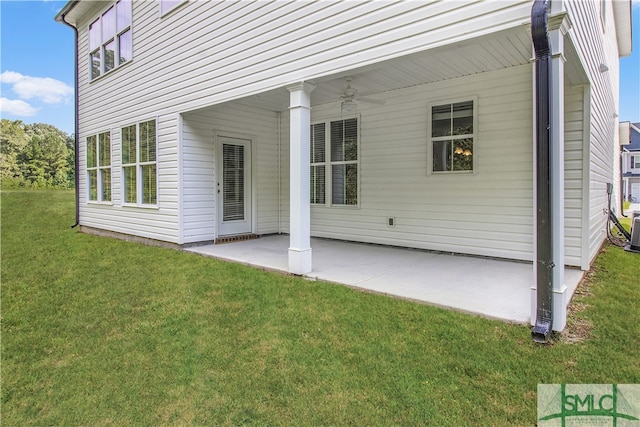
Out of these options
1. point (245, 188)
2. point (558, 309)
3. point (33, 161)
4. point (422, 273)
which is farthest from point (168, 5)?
point (33, 161)

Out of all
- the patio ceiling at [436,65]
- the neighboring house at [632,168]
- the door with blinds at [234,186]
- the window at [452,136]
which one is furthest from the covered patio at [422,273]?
the neighboring house at [632,168]

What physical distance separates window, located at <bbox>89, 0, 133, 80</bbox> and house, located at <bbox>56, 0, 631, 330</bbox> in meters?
0.05

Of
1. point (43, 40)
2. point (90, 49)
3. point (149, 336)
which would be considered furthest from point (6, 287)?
point (43, 40)

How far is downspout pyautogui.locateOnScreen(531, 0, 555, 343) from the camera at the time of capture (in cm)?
275

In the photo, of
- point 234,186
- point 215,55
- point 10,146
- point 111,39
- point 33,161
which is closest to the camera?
point 215,55

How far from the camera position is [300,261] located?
465 centimetres

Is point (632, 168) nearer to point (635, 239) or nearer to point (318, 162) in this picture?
point (635, 239)

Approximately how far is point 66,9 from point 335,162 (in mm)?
7759

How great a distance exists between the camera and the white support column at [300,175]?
4598 mm

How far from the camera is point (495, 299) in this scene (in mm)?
3598

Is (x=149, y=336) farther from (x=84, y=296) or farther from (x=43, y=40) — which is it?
(x=43, y=40)

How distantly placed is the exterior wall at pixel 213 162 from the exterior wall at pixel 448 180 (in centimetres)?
156

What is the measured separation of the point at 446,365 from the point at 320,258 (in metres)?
3.33

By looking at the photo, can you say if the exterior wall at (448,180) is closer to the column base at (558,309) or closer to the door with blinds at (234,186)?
the door with blinds at (234,186)
